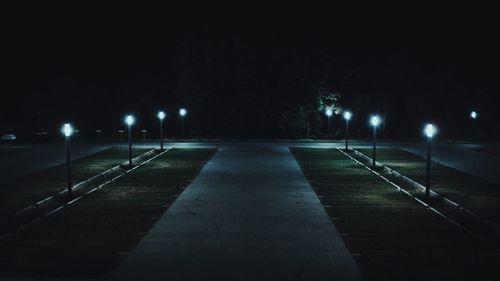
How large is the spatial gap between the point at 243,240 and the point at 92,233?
378cm

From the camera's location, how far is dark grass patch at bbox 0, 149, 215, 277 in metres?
11.6

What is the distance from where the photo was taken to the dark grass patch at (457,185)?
60.6 ft

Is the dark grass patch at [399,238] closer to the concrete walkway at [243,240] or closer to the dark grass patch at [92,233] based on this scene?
the concrete walkway at [243,240]

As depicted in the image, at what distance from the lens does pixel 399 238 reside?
46.2 ft

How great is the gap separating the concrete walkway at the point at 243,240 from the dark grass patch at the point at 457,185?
4.68 m

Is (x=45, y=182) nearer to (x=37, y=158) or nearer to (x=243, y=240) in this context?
(x=37, y=158)

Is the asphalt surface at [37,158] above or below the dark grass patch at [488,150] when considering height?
below

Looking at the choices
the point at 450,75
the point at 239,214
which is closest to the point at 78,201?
the point at 239,214

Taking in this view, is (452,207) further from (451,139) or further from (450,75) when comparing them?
(450,75)

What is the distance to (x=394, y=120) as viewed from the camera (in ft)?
227

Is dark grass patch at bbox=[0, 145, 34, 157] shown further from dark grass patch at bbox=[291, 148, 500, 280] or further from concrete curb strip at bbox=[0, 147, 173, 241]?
dark grass patch at bbox=[291, 148, 500, 280]

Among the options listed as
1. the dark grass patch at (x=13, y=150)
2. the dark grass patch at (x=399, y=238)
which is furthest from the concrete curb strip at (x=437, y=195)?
the dark grass patch at (x=13, y=150)

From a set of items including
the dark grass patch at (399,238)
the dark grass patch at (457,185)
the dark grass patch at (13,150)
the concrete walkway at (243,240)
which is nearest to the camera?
the concrete walkway at (243,240)

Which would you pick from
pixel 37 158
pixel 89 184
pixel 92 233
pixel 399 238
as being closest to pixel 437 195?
pixel 399 238
